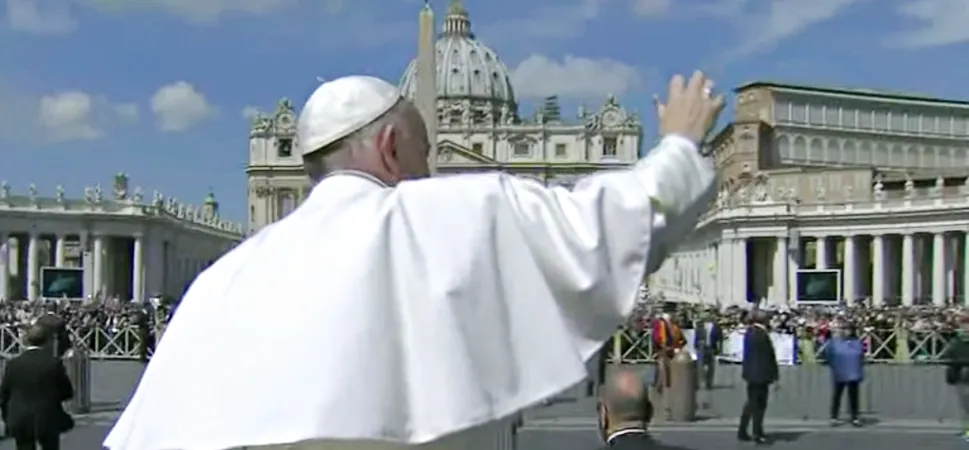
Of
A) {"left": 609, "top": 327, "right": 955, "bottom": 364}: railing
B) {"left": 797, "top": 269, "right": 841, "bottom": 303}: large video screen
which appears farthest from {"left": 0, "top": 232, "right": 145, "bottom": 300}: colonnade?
{"left": 797, "top": 269, "right": 841, "bottom": 303}: large video screen

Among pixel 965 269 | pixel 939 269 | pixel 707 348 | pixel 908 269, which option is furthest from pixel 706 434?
pixel 908 269

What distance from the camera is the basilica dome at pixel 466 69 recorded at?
5123 inches

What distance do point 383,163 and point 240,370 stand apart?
379 mm

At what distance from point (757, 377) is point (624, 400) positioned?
28.9ft

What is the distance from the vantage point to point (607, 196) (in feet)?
5.79

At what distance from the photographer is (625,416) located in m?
4.55

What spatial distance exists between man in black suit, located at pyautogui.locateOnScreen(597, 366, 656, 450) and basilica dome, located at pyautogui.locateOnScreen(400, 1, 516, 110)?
12354cm

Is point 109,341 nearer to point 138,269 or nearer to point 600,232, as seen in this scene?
point 600,232

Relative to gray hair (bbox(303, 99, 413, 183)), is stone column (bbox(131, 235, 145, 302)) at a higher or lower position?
lower

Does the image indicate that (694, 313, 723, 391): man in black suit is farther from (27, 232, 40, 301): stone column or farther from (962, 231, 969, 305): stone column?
(27, 232, 40, 301): stone column

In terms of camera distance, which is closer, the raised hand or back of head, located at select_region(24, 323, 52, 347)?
the raised hand

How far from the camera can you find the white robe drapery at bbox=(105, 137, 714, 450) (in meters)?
1.71

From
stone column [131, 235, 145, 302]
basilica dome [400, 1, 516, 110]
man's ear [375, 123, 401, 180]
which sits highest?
basilica dome [400, 1, 516, 110]

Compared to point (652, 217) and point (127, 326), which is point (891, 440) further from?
point (127, 326)
